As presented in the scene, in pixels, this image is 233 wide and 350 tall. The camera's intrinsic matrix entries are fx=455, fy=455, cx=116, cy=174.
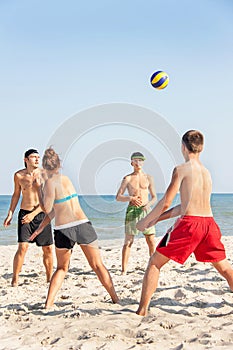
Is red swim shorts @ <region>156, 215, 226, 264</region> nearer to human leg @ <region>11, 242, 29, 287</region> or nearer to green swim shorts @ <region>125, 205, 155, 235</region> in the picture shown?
green swim shorts @ <region>125, 205, 155, 235</region>

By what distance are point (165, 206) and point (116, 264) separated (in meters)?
4.29

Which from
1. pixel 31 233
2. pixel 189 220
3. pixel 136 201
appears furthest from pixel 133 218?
pixel 189 220

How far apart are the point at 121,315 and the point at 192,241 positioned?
1031 millimetres

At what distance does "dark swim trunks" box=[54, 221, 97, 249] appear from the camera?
4863 mm

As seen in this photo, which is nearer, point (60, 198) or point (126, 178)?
point (60, 198)

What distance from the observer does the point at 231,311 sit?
476 centimetres

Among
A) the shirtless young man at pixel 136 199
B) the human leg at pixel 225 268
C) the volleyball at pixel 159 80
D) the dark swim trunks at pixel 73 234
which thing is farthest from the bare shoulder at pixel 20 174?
the human leg at pixel 225 268

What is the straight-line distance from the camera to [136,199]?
6988mm

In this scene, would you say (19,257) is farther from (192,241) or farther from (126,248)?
(192,241)

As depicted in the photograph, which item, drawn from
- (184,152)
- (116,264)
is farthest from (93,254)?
(116,264)

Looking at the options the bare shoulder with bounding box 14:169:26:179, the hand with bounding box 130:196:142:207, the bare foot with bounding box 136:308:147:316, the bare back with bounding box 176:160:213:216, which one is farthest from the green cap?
the bare foot with bounding box 136:308:147:316

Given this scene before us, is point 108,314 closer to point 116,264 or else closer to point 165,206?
point 165,206

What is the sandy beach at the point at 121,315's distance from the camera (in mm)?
3801

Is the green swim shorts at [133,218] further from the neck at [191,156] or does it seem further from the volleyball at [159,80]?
the neck at [191,156]
